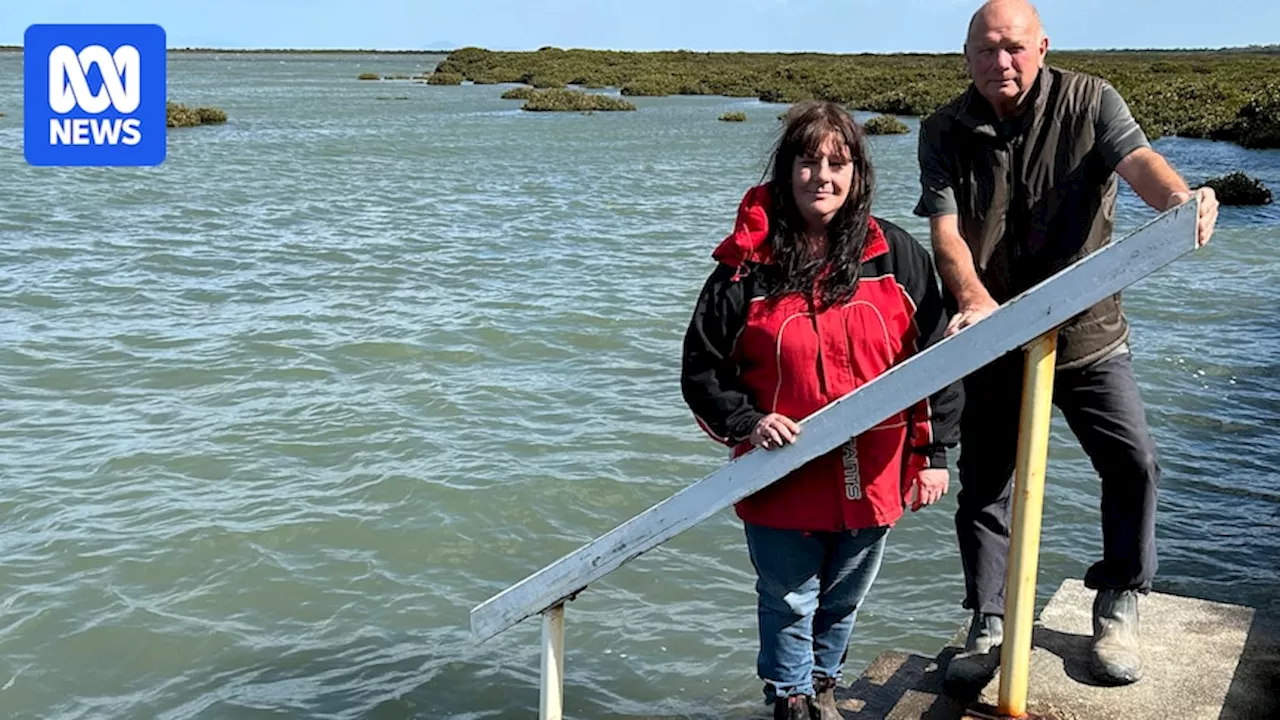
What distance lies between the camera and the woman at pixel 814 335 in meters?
3.15

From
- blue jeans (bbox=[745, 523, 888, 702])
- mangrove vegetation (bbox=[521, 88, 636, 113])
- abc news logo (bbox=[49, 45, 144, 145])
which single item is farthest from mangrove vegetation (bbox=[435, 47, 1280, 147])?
mangrove vegetation (bbox=[521, 88, 636, 113])

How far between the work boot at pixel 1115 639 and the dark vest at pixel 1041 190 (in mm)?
718

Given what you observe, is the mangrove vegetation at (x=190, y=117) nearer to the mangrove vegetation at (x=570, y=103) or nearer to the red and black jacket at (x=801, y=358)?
the mangrove vegetation at (x=570, y=103)

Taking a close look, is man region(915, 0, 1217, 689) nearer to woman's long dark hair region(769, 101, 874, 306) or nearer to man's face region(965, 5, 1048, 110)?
man's face region(965, 5, 1048, 110)

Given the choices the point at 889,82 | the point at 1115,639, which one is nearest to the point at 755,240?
the point at 1115,639

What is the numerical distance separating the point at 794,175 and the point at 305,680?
3705 mm

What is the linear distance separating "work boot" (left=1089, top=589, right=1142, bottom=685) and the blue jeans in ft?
2.33

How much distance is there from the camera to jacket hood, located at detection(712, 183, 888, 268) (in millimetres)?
3152

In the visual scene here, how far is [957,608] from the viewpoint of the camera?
20.3 ft

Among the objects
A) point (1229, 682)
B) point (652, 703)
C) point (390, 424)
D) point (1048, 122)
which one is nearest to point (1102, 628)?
point (1229, 682)

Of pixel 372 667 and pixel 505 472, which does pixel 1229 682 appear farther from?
pixel 505 472

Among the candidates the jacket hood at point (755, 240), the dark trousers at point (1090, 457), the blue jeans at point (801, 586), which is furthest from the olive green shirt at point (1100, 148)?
the blue jeans at point (801, 586)

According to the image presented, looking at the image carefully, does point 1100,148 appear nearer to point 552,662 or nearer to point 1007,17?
point 1007,17

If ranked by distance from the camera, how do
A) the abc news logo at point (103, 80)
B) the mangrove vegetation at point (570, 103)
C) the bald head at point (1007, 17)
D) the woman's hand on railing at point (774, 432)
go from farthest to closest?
the mangrove vegetation at point (570, 103) < the abc news logo at point (103, 80) < the bald head at point (1007, 17) < the woman's hand on railing at point (774, 432)
